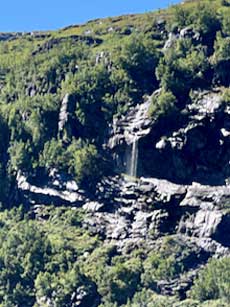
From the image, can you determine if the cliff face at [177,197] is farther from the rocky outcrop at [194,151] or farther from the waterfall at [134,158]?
the waterfall at [134,158]

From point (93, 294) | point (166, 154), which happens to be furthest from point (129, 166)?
point (93, 294)

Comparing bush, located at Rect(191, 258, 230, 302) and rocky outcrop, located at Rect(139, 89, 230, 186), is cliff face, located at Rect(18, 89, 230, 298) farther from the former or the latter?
bush, located at Rect(191, 258, 230, 302)

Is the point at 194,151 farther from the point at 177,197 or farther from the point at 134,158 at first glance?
the point at 177,197

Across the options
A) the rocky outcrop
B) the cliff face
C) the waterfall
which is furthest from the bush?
the waterfall

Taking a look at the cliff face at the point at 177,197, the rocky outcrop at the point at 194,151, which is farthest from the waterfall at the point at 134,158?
the rocky outcrop at the point at 194,151

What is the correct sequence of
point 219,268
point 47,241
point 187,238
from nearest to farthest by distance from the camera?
1. point 219,268
2. point 187,238
3. point 47,241

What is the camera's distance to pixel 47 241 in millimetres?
189500

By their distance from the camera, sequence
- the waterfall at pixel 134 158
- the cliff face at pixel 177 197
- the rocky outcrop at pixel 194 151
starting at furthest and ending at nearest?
the waterfall at pixel 134 158 → the rocky outcrop at pixel 194 151 → the cliff face at pixel 177 197

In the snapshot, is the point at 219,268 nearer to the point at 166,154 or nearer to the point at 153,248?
the point at 153,248

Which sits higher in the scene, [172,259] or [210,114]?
[210,114]

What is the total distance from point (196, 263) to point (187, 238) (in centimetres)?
731

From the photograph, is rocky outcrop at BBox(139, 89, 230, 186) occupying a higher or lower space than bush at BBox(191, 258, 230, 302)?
higher

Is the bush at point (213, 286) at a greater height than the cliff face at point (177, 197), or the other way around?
the cliff face at point (177, 197)

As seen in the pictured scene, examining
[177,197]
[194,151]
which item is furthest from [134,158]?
[177,197]
